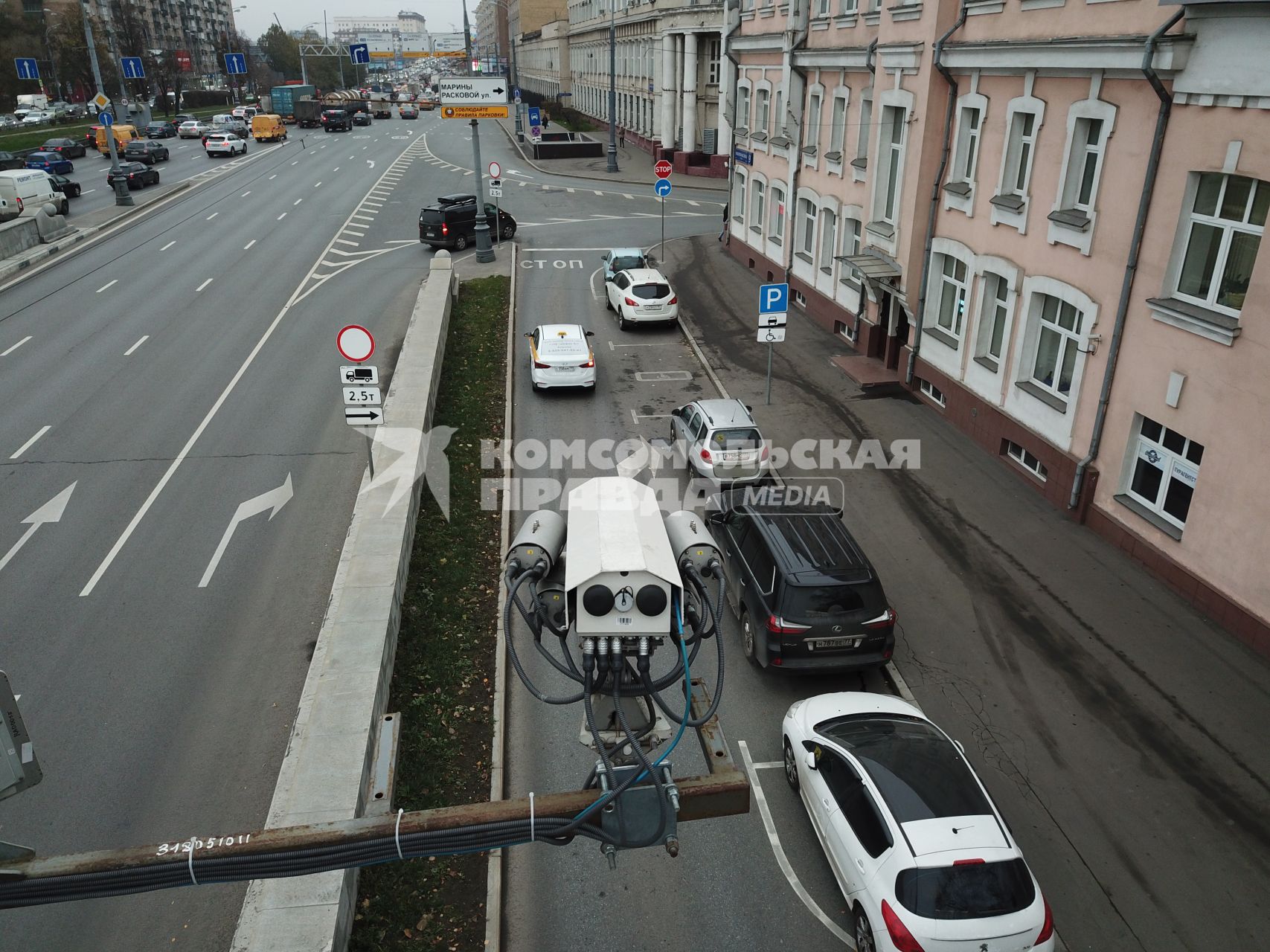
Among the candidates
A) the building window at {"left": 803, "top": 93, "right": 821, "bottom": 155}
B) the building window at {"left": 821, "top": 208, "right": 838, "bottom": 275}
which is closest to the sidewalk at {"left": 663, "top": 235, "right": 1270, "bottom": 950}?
the building window at {"left": 821, "top": 208, "right": 838, "bottom": 275}

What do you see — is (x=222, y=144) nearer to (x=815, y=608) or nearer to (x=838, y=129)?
(x=838, y=129)

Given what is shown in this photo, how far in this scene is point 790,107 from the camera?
2666cm

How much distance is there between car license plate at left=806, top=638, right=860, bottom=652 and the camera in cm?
1049

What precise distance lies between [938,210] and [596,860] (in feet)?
51.2

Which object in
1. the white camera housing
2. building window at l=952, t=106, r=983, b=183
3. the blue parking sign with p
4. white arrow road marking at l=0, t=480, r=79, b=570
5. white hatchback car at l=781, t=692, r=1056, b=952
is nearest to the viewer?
the white camera housing

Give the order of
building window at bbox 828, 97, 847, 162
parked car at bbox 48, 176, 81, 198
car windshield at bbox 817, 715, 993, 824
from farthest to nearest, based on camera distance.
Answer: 1. parked car at bbox 48, 176, 81, 198
2. building window at bbox 828, 97, 847, 162
3. car windshield at bbox 817, 715, 993, 824

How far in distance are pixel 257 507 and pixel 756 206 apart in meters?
21.9

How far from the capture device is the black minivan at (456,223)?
34.0 meters

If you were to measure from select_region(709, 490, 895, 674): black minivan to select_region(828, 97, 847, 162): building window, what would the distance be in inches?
624

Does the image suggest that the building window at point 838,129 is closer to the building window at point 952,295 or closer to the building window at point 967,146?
the building window at point 967,146

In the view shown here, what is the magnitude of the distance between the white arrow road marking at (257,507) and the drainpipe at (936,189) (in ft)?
44.8

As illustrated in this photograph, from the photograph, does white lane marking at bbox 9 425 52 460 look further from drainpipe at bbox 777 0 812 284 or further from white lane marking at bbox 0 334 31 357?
drainpipe at bbox 777 0 812 284

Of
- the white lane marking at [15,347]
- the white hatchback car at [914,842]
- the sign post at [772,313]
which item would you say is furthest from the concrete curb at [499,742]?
the white lane marking at [15,347]

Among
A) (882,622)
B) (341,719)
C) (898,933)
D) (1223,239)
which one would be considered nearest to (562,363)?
(882,622)
